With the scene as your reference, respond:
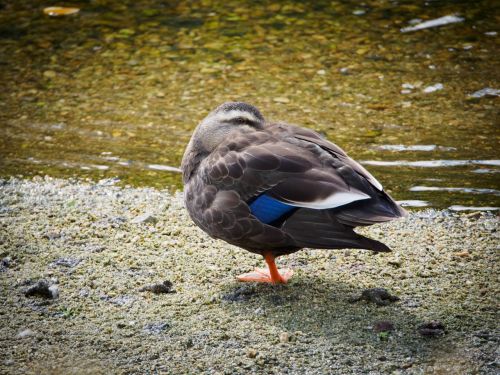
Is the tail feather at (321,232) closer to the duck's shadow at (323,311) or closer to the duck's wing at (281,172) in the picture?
the duck's wing at (281,172)

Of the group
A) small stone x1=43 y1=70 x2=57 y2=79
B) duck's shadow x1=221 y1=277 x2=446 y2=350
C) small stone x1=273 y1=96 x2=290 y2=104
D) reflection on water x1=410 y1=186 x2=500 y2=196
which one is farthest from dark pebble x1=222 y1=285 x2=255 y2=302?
small stone x1=43 y1=70 x2=57 y2=79

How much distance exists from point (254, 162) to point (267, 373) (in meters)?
1.23

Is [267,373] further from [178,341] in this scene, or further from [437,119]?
[437,119]

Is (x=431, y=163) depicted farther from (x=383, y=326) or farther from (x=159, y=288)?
(x=159, y=288)

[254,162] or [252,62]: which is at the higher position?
[254,162]

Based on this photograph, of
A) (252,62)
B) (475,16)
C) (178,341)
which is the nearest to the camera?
(178,341)

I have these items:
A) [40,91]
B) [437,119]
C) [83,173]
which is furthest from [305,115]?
[40,91]

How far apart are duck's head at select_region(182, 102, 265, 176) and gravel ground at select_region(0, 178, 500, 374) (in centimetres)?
69

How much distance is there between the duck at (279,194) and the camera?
4055 millimetres

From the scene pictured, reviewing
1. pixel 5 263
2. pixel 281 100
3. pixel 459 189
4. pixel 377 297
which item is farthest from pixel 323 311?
pixel 281 100

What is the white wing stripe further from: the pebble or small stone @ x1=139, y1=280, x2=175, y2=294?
the pebble

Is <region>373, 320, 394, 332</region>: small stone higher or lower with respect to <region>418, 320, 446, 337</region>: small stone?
lower

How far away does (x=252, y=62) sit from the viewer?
8.68m

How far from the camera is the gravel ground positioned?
378cm
